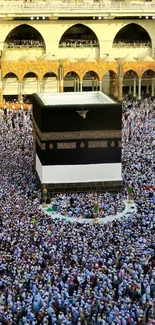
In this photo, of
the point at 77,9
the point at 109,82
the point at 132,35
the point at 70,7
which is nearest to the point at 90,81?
the point at 109,82

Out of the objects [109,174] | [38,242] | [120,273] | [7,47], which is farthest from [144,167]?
[7,47]

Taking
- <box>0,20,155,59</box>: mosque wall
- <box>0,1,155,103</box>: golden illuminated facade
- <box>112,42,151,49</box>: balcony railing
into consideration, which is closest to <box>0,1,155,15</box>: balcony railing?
<box>0,1,155,103</box>: golden illuminated facade

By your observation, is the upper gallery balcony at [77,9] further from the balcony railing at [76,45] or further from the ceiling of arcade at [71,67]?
the ceiling of arcade at [71,67]

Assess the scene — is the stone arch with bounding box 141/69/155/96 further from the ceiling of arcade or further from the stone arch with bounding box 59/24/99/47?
the stone arch with bounding box 59/24/99/47

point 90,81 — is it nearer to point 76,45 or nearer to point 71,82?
Answer: point 71,82

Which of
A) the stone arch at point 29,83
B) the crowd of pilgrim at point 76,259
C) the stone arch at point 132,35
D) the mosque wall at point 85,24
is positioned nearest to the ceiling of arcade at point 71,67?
the stone arch at point 29,83

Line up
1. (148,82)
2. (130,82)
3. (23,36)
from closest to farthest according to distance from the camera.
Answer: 1. (130,82)
2. (148,82)
3. (23,36)

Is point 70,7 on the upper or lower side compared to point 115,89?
upper
